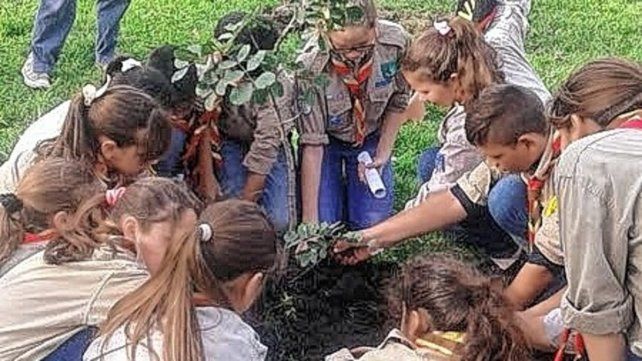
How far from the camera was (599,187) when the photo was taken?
6.70ft

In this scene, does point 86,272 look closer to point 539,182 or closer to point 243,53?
point 243,53

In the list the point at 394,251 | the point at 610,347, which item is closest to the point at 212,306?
the point at 610,347

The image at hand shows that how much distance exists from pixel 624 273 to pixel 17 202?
1.33 meters

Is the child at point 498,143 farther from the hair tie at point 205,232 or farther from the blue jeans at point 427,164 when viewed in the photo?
the hair tie at point 205,232

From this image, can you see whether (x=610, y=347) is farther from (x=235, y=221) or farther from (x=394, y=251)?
(x=394, y=251)

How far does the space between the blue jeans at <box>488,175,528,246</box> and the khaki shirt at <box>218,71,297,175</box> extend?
25.0 inches

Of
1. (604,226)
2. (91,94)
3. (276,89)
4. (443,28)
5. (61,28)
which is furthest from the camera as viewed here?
(61,28)

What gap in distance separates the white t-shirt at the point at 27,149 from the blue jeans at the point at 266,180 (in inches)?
21.6

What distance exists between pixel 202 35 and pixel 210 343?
314 centimetres

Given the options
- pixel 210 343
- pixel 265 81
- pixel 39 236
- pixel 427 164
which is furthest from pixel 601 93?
pixel 427 164

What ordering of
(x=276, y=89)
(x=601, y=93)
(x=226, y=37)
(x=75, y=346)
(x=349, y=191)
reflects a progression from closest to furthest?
(x=601, y=93), (x=75, y=346), (x=276, y=89), (x=226, y=37), (x=349, y=191)

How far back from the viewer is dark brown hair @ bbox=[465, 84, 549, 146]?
118 inches

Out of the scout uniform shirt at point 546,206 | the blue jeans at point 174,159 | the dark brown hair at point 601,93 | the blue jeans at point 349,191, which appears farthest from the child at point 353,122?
the dark brown hair at point 601,93

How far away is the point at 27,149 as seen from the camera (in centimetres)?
308
